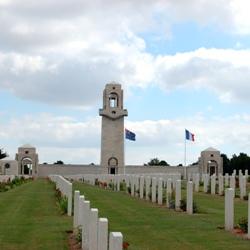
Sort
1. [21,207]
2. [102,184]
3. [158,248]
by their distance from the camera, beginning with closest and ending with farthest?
[158,248] → [21,207] → [102,184]

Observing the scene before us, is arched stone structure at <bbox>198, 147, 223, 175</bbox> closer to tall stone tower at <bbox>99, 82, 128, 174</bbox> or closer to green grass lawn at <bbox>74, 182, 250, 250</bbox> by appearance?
tall stone tower at <bbox>99, 82, 128, 174</bbox>

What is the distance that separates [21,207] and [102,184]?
716 inches

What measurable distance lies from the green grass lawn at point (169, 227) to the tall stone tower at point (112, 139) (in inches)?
1765

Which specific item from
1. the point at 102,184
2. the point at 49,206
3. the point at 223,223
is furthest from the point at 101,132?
the point at 223,223

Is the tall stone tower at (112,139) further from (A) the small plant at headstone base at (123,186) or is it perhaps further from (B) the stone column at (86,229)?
(B) the stone column at (86,229)

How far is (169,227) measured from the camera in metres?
13.1

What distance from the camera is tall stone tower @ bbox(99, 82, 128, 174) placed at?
6388 centimetres

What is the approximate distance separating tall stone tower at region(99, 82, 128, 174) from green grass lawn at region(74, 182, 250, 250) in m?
44.8

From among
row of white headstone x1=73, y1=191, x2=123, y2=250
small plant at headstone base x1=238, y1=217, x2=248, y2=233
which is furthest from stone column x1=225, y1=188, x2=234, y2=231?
row of white headstone x1=73, y1=191, x2=123, y2=250

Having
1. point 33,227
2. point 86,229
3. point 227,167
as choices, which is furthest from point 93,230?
point 227,167

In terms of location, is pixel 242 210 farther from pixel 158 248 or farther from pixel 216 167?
pixel 216 167

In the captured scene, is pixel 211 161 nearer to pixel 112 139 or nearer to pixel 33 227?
pixel 112 139

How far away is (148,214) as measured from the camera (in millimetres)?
16125

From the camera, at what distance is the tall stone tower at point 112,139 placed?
63875 millimetres
